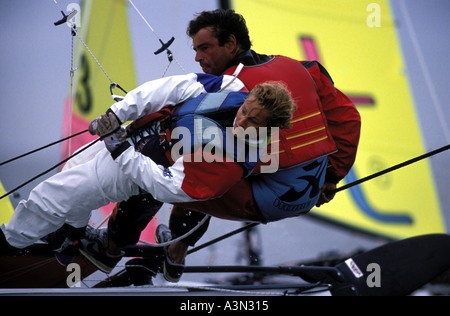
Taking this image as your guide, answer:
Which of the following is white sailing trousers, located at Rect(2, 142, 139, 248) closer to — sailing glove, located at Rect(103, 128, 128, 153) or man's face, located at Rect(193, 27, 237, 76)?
sailing glove, located at Rect(103, 128, 128, 153)

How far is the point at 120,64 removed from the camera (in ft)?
9.04

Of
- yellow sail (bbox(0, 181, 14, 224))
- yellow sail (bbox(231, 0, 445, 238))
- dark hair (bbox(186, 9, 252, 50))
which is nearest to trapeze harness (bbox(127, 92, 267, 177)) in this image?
dark hair (bbox(186, 9, 252, 50))

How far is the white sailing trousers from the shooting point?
194cm

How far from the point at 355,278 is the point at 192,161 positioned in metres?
0.89

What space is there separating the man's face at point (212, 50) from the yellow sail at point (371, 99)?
1.19 m

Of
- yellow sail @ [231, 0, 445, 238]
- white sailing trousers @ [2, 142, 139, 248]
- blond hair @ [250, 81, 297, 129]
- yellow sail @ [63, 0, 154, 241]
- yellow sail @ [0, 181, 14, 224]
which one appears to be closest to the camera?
blond hair @ [250, 81, 297, 129]

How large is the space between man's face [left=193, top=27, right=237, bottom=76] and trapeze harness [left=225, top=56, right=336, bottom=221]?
4 cm

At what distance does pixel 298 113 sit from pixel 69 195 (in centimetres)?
46

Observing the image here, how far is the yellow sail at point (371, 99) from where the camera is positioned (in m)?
3.28

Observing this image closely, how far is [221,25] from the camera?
1999 millimetres

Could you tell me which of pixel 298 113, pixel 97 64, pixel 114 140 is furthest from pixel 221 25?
pixel 97 64

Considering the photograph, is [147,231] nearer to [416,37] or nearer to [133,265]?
[133,265]
